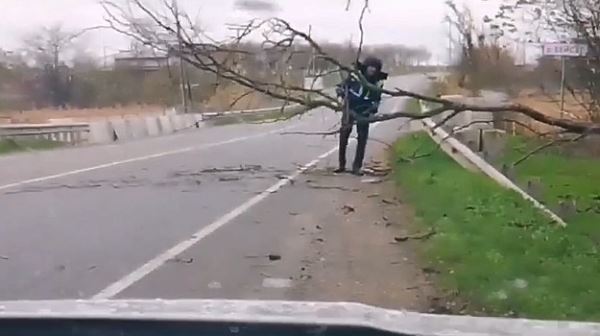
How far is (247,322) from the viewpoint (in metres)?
3.00

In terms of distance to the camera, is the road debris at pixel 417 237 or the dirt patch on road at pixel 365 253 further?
the road debris at pixel 417 237

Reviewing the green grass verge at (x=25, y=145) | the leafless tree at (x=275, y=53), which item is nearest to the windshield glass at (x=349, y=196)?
the leafless tree at (x=275, y=53)

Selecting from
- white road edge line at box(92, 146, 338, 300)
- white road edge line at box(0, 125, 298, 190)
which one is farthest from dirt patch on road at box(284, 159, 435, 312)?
white road edge line at box(0, 125, 298, 190)

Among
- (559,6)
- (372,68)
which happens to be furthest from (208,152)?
(372,68)

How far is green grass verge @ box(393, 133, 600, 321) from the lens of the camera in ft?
26.2

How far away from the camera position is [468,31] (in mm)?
18656

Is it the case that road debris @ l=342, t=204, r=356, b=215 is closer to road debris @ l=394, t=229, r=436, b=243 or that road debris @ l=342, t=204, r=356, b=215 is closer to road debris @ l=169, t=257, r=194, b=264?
road debris @ l=394, t=229, r=436, b=243

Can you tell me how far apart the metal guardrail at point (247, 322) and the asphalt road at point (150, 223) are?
5.09 m

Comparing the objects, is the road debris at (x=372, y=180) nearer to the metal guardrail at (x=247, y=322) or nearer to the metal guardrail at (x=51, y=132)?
the metal guardrail at (x=247, y=322)

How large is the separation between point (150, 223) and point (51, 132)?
23518mm

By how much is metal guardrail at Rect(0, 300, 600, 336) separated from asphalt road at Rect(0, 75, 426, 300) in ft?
16.7

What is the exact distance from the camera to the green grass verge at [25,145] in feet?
104

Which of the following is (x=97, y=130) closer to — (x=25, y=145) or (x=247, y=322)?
(x=25, y=145)

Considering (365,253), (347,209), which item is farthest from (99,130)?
(365,253)
